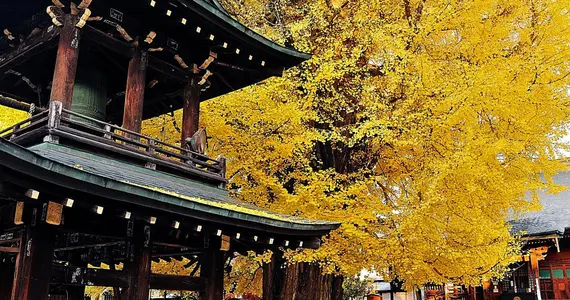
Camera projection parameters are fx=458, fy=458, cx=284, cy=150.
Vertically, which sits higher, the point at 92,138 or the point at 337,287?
the point at 92,138

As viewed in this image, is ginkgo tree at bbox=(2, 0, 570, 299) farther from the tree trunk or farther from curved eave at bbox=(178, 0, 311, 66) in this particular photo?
the tree trunk

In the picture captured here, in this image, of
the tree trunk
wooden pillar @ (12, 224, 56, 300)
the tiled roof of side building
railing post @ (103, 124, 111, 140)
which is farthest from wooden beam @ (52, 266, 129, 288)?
the tiled roof of side building

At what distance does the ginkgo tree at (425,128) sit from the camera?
31.1 ft

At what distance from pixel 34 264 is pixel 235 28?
15.5 feet

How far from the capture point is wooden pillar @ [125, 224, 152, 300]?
6254mm

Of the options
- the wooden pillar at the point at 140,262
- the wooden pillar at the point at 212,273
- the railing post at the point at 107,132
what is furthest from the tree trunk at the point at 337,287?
the railing post at the point at 107,132

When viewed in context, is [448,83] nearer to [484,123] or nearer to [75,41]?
[484,123]

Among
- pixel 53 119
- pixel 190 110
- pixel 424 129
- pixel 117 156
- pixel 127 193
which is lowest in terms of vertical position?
pixel 127 193

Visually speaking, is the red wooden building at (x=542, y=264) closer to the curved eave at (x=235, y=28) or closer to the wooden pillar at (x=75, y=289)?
the curved eave at (x=235, y=28)

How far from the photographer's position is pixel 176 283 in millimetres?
6953

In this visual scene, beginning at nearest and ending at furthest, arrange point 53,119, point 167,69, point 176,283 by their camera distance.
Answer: point 53,119, point 176,283, point 167,69

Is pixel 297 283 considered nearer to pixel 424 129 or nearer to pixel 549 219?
pixel 424 129

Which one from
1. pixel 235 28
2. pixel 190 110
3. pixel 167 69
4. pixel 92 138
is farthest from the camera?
pixel 190 110

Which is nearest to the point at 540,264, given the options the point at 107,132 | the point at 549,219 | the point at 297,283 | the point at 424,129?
the point at 549,219
